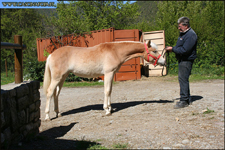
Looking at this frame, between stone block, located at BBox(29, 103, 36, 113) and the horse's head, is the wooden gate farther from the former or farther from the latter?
stone block, located at BBox(29, 103, 36, 113)

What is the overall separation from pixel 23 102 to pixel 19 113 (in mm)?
220

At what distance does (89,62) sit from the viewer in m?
5.46

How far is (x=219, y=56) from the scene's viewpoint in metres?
14.0

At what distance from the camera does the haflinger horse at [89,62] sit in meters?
5.35

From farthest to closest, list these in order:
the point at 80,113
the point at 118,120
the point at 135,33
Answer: the point at 135,33 → the point at 80,113 → the point at 118,120

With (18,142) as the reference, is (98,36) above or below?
above

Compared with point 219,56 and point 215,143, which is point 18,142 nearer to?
point 215,143

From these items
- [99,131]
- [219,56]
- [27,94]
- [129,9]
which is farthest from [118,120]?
[129,9]

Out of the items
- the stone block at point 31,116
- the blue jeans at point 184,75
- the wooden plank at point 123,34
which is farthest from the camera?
the wooden plank at point 123,34

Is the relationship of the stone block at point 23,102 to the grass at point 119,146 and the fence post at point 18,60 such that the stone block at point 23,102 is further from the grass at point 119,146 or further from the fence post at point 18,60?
the grass at point 119,146

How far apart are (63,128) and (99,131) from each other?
907mm

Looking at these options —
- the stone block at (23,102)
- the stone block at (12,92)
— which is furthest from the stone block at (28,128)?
the stone block at (12,92)

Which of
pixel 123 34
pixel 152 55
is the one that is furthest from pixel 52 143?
pixel 123 34

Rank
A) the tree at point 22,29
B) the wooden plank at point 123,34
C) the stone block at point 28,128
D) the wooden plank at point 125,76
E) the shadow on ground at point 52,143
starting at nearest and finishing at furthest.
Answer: the shadow on ground at point 52,143 < the stone block at point 28,128 < the wooden plank at point 123,34 < the wooden plank at point 125,76 < the tree at point 22,29
